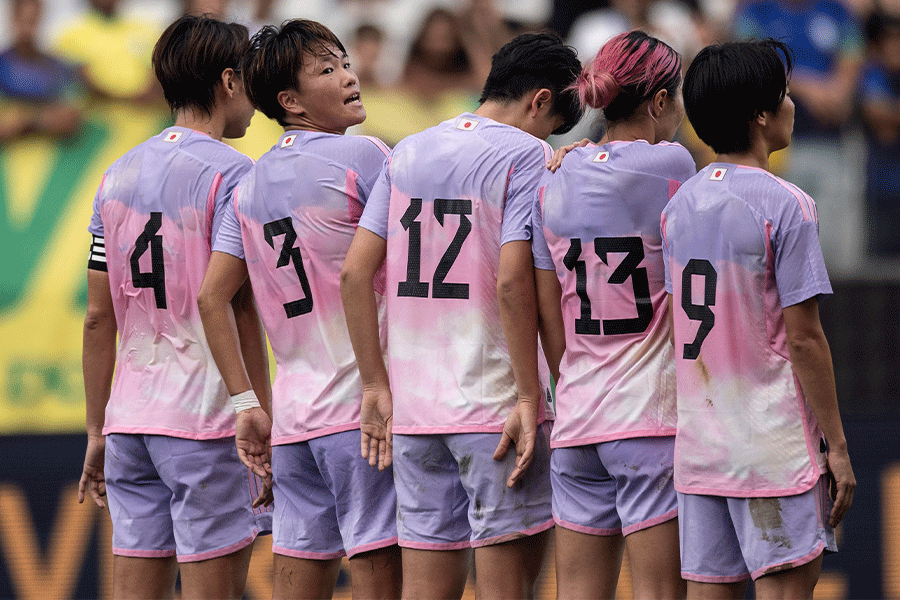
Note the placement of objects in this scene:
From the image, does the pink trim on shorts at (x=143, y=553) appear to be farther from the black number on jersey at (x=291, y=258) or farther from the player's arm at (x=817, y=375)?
Result: the player's arm at (x=817, y=375)

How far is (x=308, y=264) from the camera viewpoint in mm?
3393

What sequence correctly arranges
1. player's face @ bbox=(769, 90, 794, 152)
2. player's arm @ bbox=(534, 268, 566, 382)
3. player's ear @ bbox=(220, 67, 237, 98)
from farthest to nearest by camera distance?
player's ear @ bbox=(220, 67, 237, 98), player's arm @ bbox=(534, 268, 566, 382), player's face @ bbox=(769, 90, 794, 152)

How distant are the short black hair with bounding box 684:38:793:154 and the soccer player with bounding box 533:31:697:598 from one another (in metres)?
0.16

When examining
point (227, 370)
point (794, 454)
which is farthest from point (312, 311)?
point (794, 454)

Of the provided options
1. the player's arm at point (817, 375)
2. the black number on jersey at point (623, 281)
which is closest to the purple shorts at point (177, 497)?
the black number on jersey at point (623, 281)

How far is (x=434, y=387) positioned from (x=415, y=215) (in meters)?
0.50

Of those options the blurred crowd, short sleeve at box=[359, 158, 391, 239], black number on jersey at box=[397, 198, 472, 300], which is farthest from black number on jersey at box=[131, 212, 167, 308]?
the blurred crowd

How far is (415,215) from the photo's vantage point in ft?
10.8

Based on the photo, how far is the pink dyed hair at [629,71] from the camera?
3189mm

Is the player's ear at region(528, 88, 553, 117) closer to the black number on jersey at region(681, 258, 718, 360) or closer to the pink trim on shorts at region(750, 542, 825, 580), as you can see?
the black number on jersey at region(681, 258, 718, 360)

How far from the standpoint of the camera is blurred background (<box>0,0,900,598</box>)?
614 centimetres

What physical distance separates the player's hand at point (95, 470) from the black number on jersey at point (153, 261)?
618 millimetres

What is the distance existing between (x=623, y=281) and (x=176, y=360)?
1.43 meters

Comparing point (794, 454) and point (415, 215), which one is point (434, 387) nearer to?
point (415, 215)
